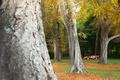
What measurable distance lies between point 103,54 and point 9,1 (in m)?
19.0

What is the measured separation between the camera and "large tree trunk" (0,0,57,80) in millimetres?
2369

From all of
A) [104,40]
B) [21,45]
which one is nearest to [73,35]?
[21,45]

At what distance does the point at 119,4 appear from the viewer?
6.79 meters

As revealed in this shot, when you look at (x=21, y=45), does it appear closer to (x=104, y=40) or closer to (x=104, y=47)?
(x=104, y=47)

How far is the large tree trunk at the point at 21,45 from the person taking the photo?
2369 mm

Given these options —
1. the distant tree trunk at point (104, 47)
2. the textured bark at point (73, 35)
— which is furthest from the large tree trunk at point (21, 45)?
the distant tree trunk at point (104, 47)

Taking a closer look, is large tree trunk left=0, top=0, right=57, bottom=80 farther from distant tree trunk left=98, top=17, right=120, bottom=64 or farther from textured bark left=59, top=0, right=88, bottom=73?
distant tree trunk left=98, top=17, right=120, bottom=64

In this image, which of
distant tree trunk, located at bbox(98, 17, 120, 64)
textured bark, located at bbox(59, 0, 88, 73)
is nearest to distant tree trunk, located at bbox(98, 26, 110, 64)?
distant tree trunk, located at bbox(98, 17, 120, 64)

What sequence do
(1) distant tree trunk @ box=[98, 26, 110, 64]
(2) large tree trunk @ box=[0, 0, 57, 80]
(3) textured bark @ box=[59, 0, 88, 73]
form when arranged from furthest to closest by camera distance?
(1) distant tree trunk @ box=[98, 26, 110, 64], (3) textured bark @ box=[59, 0, 88, 73], (2) large tree trunk @ box=[0, 0, 57, 80]

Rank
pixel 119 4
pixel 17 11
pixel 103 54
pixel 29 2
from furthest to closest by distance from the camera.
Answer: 1. pixel 103 54
2. pixel 119 4
3. pixel 29 2
4. pixel 17 11

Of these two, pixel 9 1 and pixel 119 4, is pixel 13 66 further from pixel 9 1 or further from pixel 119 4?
pixel 119 4

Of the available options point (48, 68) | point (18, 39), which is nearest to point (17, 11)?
point (18, 39)

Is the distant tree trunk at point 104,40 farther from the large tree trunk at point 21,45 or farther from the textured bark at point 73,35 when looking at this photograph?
the large tree trunk at point 21,45

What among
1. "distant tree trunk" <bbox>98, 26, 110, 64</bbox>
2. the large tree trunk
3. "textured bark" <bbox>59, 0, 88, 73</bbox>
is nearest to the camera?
the large tree trunk
